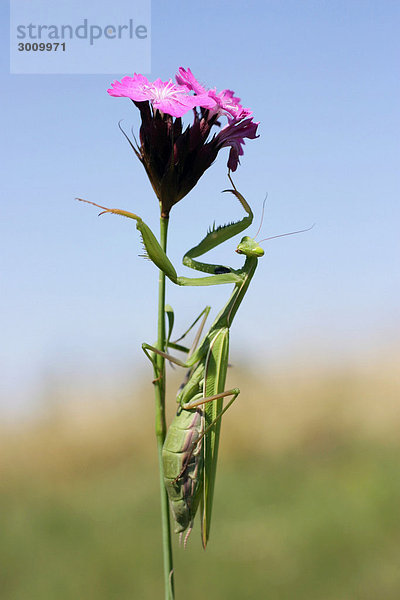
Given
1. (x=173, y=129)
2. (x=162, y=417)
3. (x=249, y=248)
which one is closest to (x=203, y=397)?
(x=162, y=417)

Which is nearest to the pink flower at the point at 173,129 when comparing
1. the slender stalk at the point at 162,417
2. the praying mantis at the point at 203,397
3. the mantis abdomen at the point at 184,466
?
the slender stalk at the point at 162,417

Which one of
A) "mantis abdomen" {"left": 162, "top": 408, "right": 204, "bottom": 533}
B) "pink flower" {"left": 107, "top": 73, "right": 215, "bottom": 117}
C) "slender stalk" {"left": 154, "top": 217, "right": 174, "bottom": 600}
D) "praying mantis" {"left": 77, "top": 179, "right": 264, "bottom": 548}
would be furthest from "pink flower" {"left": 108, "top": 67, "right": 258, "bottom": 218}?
"mantis abdomen" {"left": 162, "top": 408, "right": 204, "bottom": 533}

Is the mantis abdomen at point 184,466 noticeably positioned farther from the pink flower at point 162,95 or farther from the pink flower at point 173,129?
the pink flower at point 162,95

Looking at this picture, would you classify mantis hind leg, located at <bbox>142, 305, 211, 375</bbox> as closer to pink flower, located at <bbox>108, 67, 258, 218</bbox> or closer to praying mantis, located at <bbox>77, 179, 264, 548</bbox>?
praying mantis, located at <bbox>77, 179, 264, 548</bbox>

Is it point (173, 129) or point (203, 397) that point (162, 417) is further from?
point (173, 129)

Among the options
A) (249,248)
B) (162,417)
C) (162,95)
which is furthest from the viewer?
(249,248)

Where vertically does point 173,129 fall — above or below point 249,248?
above
